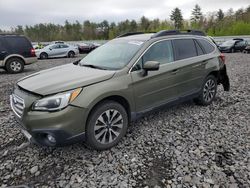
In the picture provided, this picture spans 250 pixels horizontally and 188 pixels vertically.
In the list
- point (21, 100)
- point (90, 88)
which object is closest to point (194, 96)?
point (90, 88)

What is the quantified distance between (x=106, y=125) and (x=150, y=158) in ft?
2.61

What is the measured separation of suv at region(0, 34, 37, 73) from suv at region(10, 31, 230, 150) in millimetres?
7812

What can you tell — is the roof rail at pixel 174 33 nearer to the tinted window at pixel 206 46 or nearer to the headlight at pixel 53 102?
the tinted window at pixel 206 46

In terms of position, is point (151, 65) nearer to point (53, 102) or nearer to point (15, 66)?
point (53, 102)

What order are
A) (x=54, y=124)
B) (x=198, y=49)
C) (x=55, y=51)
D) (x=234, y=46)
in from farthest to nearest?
(x=234, y=46) < (x=55, y=51) < (x=198, y=49) < (x=54, y=124)

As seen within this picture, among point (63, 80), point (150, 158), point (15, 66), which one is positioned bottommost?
point (150, 158)

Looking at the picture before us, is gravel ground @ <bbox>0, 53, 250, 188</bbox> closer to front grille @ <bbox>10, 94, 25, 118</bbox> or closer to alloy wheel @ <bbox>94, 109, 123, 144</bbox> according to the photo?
alloy wheel @ <bbox>94, 109, 123, 144</bbox>

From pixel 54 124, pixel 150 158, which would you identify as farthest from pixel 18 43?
pixel 150 158

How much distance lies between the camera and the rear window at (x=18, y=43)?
34.9ft

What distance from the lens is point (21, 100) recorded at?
308cm

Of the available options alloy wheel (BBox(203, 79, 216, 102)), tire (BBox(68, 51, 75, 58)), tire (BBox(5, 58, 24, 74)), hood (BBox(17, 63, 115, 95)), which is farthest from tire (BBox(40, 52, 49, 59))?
alloy wheel (BBox(203, 79, 216, 102))

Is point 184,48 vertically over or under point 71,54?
over

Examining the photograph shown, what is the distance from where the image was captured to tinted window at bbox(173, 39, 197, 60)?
4375 mm

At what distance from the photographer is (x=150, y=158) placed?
3.25m
